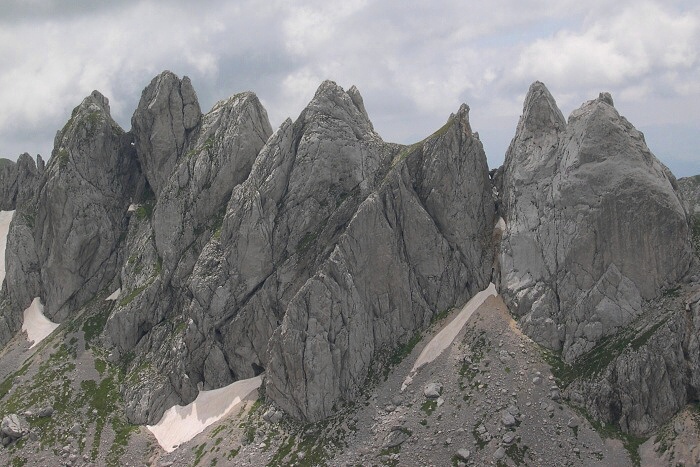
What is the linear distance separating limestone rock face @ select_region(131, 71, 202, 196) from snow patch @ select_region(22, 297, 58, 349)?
25.2m

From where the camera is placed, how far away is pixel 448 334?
60.5 m

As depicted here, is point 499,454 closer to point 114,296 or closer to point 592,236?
point 592,236

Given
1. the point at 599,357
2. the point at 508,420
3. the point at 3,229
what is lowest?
Answer: the point at 508,420

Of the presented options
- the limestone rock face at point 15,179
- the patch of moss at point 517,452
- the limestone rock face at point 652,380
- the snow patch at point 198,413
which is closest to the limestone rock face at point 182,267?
the snow patch at point 198,413

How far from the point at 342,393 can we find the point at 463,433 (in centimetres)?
1440

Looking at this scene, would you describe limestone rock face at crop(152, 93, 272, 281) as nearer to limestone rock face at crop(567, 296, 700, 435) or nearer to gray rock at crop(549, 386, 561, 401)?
gray rock at crop(549, 386, 561, 401)

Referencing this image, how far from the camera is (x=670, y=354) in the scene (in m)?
48.4

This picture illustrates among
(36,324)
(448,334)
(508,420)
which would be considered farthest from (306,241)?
(36,324)

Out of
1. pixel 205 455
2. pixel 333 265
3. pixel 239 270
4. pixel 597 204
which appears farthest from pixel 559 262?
pixel 205 455

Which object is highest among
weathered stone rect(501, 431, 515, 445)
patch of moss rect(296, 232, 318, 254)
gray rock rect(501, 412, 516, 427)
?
patch of moss rect(296, 232, 318, 254)

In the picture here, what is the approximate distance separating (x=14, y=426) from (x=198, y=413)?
2139 centimetres

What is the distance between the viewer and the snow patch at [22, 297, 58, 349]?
79.2 metres

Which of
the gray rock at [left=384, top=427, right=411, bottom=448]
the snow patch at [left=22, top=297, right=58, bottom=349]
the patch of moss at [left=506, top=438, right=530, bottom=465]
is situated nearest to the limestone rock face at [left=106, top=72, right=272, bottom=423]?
the snow patch at [left=22, top=297, right=58, bottom=349]

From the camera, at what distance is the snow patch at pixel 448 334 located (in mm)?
58844
